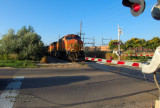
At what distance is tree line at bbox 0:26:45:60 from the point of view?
16.4 meters

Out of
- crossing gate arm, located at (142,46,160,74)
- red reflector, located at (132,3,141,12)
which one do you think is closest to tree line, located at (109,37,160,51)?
red reflector, located at (132,3,141,12)

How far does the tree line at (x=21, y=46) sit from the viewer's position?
16375 millimetres

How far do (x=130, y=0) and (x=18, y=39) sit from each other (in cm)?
1650

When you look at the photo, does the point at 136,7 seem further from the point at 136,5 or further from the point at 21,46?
the point at 21,46

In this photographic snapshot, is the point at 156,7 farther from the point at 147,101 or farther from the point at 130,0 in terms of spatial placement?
the point at 147,101

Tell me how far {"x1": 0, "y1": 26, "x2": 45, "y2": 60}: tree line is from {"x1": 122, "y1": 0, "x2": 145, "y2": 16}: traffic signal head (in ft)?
48.5

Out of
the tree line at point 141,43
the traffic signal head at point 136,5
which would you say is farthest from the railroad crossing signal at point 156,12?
the tree line at point 141,43

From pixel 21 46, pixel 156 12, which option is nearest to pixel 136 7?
pixel 156 12

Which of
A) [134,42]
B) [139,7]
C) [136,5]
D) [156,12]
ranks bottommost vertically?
[156,12]

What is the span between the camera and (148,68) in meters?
3.04

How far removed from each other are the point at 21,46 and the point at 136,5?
16.2 metres

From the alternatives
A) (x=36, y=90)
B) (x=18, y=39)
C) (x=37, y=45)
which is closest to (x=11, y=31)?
(x=18, y=39)

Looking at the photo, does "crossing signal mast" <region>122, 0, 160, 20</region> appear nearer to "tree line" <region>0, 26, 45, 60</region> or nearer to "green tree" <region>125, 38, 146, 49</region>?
"tree line" <region>0, 26, 45, 60</region>

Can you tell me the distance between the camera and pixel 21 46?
54.6 ft
